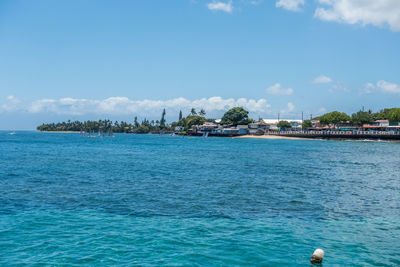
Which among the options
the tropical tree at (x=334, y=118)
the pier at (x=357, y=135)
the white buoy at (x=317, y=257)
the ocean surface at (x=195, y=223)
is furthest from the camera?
the tropical tree at (x=334, y=118)

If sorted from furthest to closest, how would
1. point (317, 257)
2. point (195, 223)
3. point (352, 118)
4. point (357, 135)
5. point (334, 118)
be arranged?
point (334, 118) → point (352, 118) → point (357, 135) → point (195, 223) → point (317, 257)

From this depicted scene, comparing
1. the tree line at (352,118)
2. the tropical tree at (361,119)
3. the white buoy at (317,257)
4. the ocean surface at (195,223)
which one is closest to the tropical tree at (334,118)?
the tree line at (352,118)

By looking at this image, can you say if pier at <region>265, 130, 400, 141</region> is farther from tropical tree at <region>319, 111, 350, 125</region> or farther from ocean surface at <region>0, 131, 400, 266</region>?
ocean surface at <region>0, 131, 400, 266</region>

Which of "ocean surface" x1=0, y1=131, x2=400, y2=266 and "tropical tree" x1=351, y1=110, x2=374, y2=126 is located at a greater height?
"tropical tree" x1=351, y1=110, x2=374, y2=126

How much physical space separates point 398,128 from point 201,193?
16313cm

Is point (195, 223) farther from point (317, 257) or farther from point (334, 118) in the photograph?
point (334, 118)

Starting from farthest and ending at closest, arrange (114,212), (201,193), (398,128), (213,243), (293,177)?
1. (398,128)
2. (293,177)
3. (201,193)
4. (114,212)
5. (213,243)

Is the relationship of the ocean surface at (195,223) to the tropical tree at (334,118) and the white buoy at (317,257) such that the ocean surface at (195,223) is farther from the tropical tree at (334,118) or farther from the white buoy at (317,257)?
the tropical tree at (334,118)

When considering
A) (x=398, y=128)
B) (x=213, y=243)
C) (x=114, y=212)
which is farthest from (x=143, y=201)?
(x=398, y=128)

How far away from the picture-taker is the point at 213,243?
14227 millimetres

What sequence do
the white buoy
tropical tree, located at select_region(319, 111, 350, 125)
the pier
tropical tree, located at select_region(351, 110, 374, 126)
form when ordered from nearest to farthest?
the white buoy
the pier
tropical tree, located at select_region(351, 110, 374, 126)
tropical tree, located at select_region(319, 111, 350, 125)

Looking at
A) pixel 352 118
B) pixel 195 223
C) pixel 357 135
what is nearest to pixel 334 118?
pixel 352 118

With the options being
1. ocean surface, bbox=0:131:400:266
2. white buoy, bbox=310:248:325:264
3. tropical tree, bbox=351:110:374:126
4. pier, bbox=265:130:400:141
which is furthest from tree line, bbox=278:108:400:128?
white buoy, bbox=310:248:325:264

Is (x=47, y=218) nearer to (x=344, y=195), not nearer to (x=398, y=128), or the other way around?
(x=344, y=195)
